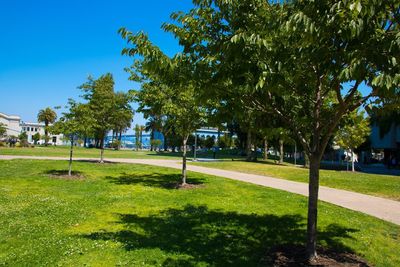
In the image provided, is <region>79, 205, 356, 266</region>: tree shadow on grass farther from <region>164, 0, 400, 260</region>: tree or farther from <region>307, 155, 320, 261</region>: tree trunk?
<region>164, 0, 400, 260</region>: tree

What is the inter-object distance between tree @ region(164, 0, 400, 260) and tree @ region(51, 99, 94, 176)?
10905mm

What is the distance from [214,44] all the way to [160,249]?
139 inches

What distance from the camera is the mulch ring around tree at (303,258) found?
20.2ft

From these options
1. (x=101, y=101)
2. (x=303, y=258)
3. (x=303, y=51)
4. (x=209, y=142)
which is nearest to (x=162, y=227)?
(x=303, y=258)

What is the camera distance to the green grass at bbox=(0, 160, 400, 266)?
6199 mm

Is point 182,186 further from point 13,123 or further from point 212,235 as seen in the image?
point 13,123

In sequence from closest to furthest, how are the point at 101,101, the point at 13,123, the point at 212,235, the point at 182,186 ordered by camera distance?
the point at 212,235
the point at 182,186
the point at 101,101
the point at 13,123

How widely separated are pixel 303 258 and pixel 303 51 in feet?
11.5

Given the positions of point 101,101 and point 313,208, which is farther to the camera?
point 101,101

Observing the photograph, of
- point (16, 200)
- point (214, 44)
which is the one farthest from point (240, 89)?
point (16, 200)

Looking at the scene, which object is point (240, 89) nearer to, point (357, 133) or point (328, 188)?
point (328, 188)

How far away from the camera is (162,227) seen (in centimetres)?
813

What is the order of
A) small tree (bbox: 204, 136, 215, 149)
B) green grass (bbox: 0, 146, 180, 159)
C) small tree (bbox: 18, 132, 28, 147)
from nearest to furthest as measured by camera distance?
green grass (bbox: 0, 146, 180, 159) < small tree (bbox: 18, 132, 28, 147) < small tree (bbox: 204, 136, 215, 149)

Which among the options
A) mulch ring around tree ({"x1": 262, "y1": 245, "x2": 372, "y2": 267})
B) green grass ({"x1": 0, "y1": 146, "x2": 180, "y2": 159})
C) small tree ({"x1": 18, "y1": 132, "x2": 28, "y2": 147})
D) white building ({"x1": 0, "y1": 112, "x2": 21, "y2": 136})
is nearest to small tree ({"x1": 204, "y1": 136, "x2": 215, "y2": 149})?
green grass ({"x1": 0, "y1": 146, "x2": 180, "y2": 159})
